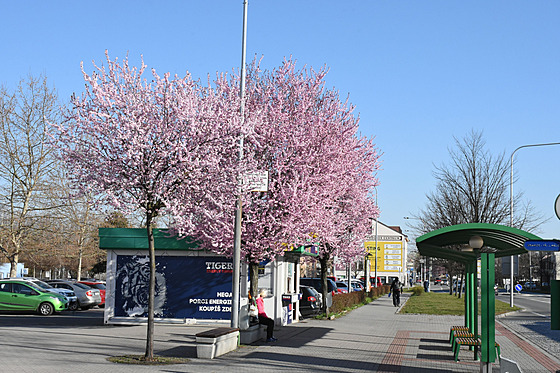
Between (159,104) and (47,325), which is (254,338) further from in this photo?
(47,325)

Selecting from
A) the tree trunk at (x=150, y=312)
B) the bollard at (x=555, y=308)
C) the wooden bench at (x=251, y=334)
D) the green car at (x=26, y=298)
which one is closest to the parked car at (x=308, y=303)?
the wooden bench at (x=251, y=334)

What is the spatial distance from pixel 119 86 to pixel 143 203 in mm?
2867

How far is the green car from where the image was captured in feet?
92.7

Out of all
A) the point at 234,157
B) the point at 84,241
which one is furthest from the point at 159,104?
the point at 84,241

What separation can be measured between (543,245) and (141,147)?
786 cm

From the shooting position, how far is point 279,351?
1561 cm

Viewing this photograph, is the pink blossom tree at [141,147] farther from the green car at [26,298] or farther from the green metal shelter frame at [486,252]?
the green car at [26,298]

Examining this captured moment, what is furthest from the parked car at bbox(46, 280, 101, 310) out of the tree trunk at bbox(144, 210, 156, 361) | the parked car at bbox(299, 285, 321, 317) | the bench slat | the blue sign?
the blue sign

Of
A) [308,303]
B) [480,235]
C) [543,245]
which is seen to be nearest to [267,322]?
[480,235]

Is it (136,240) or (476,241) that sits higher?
(136,240)

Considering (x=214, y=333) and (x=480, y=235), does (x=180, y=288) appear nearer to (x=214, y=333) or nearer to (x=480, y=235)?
(x=214, y=333)

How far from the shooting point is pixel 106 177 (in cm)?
1372

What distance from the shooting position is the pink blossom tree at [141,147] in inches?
541

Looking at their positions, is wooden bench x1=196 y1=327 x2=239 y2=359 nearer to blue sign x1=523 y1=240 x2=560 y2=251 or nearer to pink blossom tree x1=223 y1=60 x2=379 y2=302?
pink blossom tree x1=223 y1=60 x2=379 y2=302
